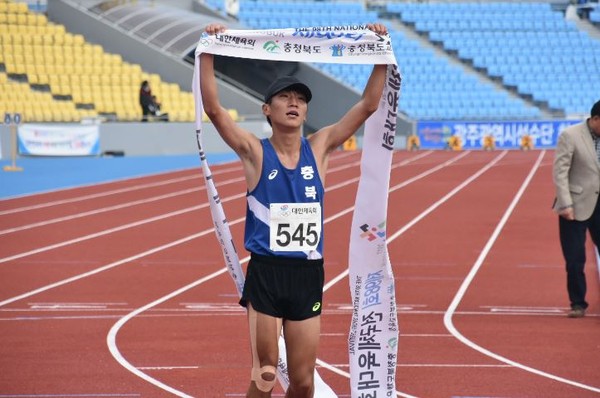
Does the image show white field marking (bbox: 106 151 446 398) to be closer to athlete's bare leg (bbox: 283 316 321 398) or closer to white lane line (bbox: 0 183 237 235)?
athlete's bare leg (bbox: 283 316 321 398)

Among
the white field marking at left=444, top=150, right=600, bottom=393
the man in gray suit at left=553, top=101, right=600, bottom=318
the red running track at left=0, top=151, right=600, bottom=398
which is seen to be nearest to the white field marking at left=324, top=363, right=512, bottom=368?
the red running track at left=0, top=151, right=600, bottom=398

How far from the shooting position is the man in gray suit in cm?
1006

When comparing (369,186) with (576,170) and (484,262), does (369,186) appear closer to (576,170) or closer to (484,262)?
(576,170)

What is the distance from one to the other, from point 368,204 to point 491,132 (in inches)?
1376

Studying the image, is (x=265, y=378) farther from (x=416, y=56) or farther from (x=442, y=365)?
(x=416, y=56)

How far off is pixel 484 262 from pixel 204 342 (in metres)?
5.51

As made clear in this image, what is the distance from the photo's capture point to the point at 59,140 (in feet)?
101

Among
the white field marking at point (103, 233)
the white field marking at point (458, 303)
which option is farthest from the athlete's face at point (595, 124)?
the white field marking at point (103, 233)

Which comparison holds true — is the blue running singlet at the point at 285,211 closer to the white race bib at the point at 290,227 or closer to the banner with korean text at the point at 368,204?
the white race bib at the point at 290,227

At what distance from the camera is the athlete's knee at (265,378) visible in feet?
18.7

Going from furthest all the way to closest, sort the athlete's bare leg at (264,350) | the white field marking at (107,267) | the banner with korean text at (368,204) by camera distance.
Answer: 1. the white field marking at (107,267)
2. the banner with korean text at (368,204)
3. the athlete's bare leg at (264,350)

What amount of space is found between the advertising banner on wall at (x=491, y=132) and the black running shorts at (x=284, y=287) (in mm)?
34320

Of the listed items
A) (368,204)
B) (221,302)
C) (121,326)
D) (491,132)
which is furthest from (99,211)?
(491,132)

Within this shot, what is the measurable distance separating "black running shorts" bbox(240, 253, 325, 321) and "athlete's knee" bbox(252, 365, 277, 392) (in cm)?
24
